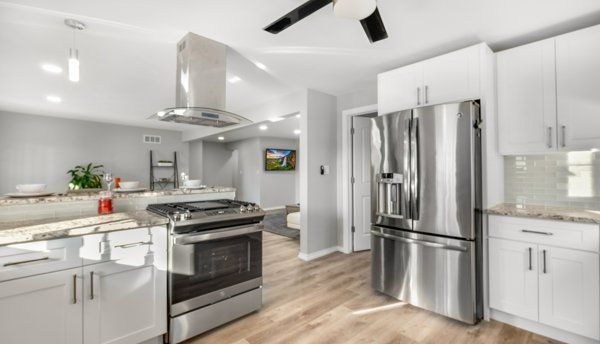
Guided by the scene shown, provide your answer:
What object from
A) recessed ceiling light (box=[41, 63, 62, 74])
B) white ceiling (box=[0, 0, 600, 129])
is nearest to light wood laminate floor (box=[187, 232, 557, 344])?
white ceiling (box=[0, 0, 600, 129])

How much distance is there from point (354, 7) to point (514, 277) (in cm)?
227

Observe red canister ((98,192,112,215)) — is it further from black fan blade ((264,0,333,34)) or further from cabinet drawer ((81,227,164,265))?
black fan blade ((264,0,333,34))

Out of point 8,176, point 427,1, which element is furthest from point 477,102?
point 8,176

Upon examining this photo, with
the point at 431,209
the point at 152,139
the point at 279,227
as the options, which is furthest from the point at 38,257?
the point at 152,139

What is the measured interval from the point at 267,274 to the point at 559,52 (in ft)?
11.2

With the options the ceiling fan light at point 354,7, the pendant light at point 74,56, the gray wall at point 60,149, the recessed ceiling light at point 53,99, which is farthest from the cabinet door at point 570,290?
the gray wall at point 60,149

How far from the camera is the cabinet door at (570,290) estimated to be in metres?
1.79

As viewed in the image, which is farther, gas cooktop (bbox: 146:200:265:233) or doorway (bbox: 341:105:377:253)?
doorway (bbox: 341:105:377:253)

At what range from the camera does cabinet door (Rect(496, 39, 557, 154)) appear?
2174 mm

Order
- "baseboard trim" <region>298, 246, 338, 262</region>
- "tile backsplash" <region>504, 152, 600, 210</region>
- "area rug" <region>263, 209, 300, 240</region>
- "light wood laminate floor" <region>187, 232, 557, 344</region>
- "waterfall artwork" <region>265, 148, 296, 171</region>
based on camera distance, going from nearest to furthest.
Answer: "light wood laminate floor" <region>187, 232, 557, 344</region>
"tile backsplash" <region>504, 152, 600, 210</region>
"baseboard trim" <region>298, 246, 338, 262</region>
"area rug" <region>263, 209, 300, 240</region>
"waterfall artwork" <region>265, 148, 296, 171</region>

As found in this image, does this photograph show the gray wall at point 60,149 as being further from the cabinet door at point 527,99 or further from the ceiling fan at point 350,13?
the cabinet door at point 527,99

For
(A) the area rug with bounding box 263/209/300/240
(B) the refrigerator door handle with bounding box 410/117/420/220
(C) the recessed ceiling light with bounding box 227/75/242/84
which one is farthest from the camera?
(A) the area rug with bounding box 263/209/300/240

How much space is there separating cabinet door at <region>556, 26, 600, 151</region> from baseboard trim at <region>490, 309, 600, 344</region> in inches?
53.3

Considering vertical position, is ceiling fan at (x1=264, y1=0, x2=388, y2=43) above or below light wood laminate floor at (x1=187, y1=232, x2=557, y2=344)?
above
